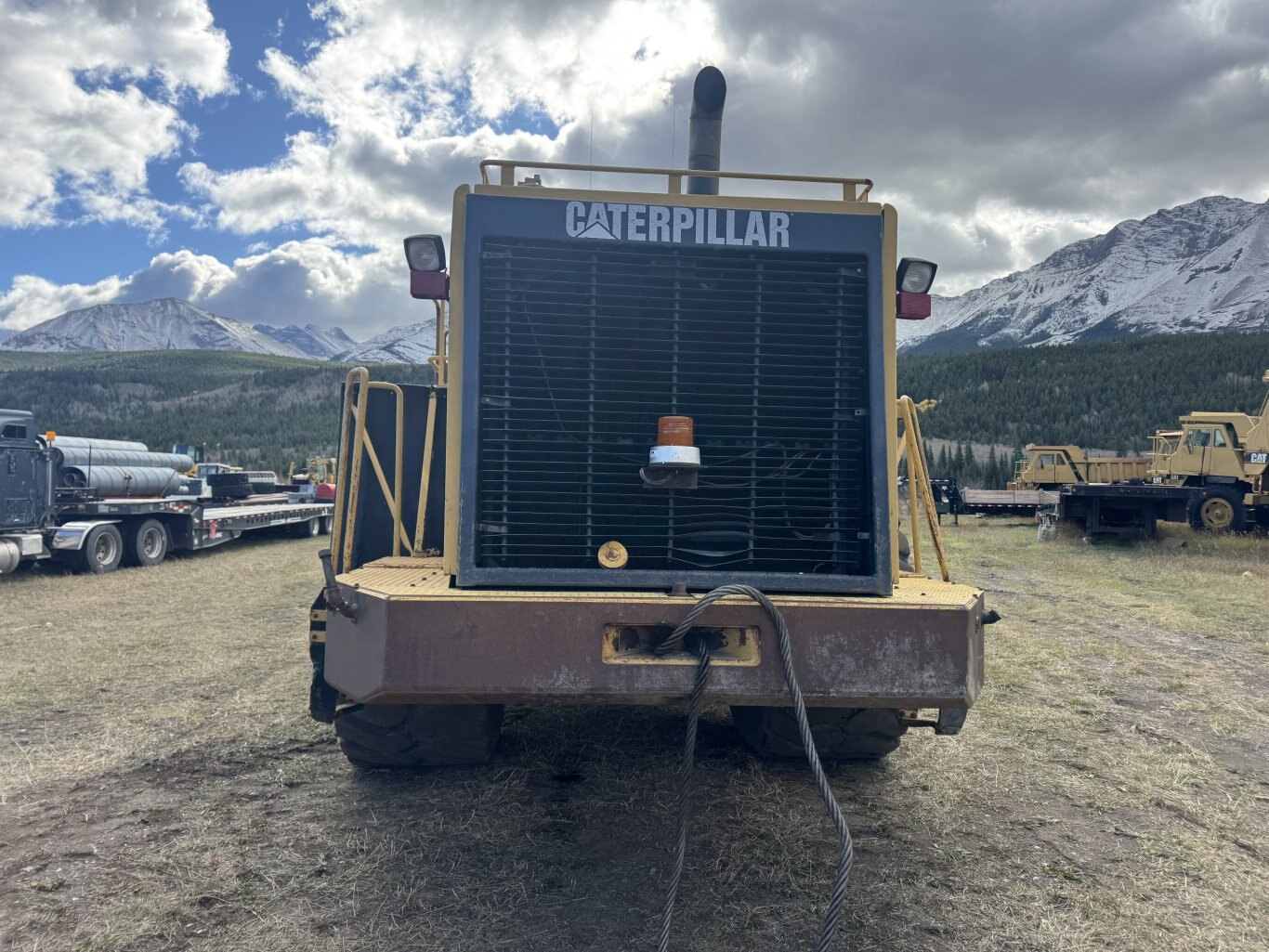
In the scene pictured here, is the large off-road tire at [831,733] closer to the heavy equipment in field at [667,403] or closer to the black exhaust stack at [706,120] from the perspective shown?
the heavy equipment in field at [667,403]

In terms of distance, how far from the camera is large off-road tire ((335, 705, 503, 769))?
4027 millimetres

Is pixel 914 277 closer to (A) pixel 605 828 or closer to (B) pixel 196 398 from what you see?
(A) pixel 605 828

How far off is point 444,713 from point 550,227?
2.28m

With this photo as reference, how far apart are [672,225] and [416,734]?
2.59m

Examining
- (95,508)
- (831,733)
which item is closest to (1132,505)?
(831,733)

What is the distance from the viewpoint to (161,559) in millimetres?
14891

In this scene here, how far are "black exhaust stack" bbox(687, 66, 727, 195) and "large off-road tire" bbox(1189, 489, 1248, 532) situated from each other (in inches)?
744

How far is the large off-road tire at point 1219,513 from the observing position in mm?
18703

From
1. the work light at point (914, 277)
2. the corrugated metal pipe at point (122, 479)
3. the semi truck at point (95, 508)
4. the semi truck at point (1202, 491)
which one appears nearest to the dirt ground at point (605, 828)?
the work light at point (914, 277)

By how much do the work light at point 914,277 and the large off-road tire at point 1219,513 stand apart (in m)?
18.8

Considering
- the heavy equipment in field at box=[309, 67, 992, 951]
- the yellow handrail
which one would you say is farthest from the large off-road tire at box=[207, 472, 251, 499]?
the yellow handrail

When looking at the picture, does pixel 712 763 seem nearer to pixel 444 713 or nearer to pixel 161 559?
pixel 444 713

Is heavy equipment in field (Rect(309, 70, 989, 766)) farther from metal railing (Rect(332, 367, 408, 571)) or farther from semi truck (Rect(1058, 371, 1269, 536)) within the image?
semi truck (Rect(1058, 371, 1269, 536))

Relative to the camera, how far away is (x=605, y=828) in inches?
149
